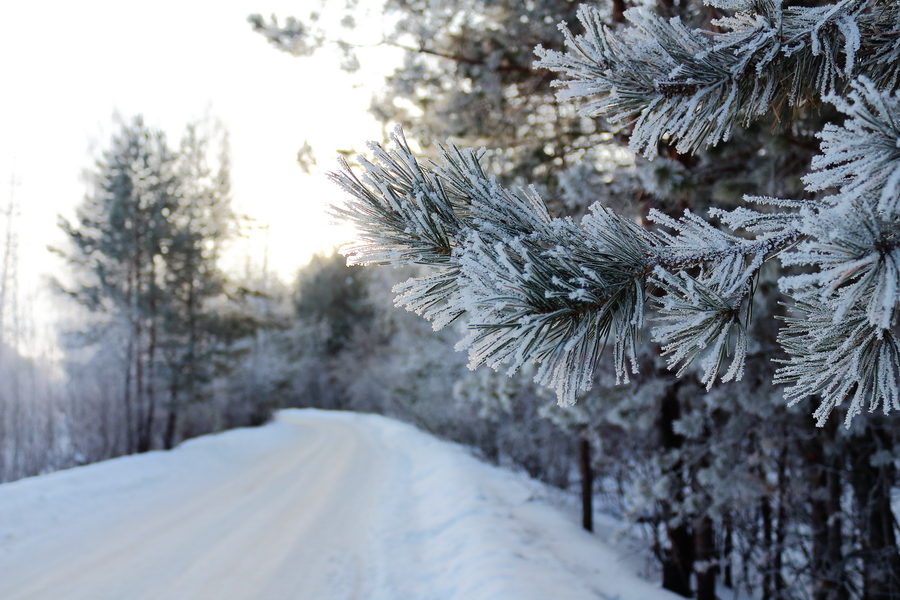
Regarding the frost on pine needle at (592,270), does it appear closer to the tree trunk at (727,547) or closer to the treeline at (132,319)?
the tree trunk at (727,547)

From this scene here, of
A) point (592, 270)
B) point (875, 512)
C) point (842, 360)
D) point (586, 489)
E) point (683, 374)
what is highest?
point (592, 270)

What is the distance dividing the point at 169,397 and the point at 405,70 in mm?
10687

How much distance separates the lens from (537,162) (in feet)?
20.5

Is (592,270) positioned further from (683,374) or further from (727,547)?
(727,547)

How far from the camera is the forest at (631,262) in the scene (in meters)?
1.27

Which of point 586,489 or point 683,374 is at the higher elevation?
point 683,374

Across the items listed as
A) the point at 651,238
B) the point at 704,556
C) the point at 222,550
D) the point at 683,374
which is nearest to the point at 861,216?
the point at 651,238

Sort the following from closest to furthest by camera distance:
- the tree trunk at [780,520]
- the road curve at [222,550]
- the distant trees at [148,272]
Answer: the road curve at [222,550] → the tree trunk at [780,520] → the distant trees at [148,272]

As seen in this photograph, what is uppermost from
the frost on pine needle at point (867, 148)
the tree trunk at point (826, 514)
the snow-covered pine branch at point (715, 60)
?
the snow-covered pine branch at point (715, 60)

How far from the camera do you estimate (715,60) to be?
5.10ft

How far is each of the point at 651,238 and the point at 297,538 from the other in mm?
5739

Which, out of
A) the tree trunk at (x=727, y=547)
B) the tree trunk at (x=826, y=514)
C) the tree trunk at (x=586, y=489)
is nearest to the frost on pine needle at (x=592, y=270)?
the tree trunk at (x=826, y=514)

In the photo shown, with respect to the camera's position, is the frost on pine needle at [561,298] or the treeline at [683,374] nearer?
the frost on pine needle at [561,298]

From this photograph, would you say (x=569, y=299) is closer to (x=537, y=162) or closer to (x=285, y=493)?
(x=537, y=162)
